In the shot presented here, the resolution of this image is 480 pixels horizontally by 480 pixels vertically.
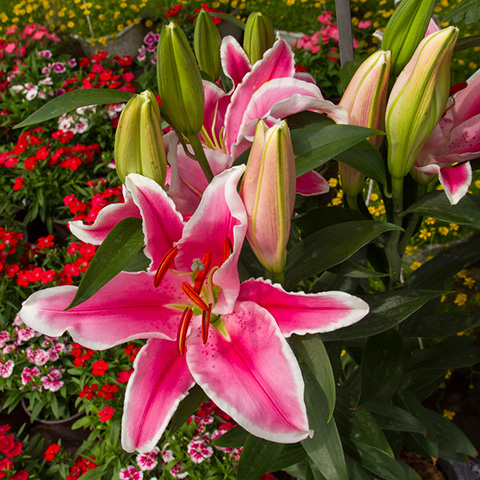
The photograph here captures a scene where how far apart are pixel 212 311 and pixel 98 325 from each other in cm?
11

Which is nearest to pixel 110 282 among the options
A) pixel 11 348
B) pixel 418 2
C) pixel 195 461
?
pixel 418 2

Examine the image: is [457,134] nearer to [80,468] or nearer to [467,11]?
[467,11]

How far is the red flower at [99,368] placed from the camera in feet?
4.81

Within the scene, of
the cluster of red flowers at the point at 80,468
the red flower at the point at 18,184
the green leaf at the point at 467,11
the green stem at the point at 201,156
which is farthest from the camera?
the red flower at the point at 18,184

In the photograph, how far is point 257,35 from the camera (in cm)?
65

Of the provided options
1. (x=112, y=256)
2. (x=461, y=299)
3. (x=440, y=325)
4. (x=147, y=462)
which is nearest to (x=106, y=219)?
(x=112, y=256)

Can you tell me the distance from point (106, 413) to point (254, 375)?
108 centimetres

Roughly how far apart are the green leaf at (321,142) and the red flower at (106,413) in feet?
3.68

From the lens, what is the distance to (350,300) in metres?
0.43

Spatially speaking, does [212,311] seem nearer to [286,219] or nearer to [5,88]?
[286,219]

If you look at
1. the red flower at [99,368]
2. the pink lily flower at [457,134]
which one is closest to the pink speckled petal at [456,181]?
the pink lily flower at [457,134]

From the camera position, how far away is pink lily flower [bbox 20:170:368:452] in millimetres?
Result: 424

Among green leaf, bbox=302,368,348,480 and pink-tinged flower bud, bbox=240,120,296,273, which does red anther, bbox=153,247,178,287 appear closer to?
pink-tinged flower bud, bbox=240,120,296,273

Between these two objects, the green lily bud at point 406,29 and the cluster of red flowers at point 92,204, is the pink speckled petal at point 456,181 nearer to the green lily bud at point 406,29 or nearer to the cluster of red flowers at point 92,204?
the green lily bud at point 406,29
